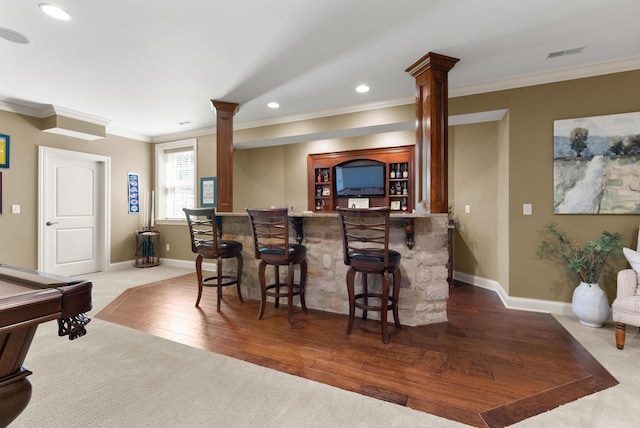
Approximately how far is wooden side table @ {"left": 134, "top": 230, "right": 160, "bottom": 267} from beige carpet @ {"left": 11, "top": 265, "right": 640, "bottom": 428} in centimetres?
364

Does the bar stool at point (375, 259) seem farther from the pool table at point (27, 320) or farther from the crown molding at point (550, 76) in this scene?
the crown molding at point (550, 76)

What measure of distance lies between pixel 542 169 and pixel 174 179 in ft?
20.6

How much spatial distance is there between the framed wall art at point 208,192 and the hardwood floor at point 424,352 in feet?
8.00

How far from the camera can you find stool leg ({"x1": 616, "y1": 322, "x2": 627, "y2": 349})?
2324 millimetres

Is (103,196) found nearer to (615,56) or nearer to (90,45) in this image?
(90,45)

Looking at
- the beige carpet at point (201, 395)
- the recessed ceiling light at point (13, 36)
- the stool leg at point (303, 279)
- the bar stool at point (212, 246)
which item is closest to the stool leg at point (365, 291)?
the stool leg at point (303, 279)

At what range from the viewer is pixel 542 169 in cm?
324

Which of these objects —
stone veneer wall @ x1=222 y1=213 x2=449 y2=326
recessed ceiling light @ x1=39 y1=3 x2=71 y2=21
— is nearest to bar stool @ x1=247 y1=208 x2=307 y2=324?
stone veneer wall @ x1=222 y1=213 x2=449 y2=326

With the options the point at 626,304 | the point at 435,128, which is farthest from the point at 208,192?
the point at 626,304

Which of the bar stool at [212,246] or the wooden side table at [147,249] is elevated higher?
the bar stool at [212,246]

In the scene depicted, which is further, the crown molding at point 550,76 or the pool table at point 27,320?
the crown molding at point 550,76

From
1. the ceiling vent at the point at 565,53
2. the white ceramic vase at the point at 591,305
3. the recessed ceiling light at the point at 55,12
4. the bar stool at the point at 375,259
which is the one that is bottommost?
the white ceramic vase at the point at 591,305

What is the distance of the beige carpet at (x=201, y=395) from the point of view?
155 cm

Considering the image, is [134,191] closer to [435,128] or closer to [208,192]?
[208,192]
